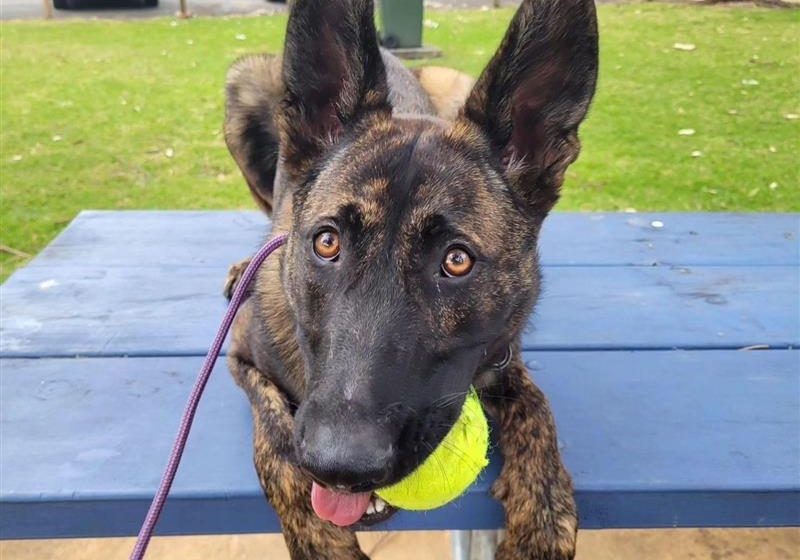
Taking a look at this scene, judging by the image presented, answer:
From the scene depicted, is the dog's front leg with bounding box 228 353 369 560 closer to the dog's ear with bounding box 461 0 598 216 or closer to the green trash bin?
the dog's ear with bounding box 461 0 598 216

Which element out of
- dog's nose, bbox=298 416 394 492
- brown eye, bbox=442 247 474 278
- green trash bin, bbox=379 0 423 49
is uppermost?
brown eye, bbox=442 247 474 278

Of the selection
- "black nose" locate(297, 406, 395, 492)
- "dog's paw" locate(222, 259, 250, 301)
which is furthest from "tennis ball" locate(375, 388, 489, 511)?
"dog's paw" locate(222, 259, 250, 301)

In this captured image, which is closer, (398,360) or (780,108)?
(398,360)

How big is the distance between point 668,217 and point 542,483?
2.79 metres

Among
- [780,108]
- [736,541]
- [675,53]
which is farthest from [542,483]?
[675,53]

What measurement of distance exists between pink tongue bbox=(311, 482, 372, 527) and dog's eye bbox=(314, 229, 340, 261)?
59 centimetres

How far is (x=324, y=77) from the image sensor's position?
2461 millimetres

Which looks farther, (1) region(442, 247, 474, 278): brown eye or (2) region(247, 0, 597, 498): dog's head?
(1) region(442, 247, 474, 278): brown eye

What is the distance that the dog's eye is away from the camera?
2055 mm

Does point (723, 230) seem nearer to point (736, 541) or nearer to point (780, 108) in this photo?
point (736, 541)

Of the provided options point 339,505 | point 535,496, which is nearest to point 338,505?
point 339,505

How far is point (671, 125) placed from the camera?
8.54 metres

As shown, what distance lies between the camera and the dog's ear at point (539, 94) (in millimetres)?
2090

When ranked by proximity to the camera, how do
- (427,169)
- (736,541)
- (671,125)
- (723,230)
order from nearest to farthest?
(427,169) < (736,541) < (723,230) < (671,125)
